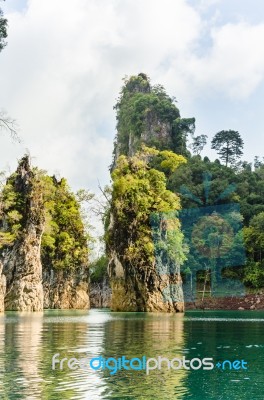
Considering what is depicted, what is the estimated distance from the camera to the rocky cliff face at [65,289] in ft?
229

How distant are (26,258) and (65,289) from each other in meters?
16.0

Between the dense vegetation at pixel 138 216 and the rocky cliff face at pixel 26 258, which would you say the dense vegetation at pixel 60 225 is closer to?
the rocky cliff face at pixel 26 258

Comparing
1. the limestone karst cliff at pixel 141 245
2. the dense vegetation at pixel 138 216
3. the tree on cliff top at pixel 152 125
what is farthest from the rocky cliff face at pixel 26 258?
the tree on cliff top at pixel 152 125

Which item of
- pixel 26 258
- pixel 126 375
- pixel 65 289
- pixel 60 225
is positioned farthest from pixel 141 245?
pixel 126 375

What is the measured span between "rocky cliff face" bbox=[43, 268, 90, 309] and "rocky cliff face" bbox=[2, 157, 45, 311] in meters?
12.8

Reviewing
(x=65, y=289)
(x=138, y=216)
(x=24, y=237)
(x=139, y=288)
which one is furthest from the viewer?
(x=65, y=289)

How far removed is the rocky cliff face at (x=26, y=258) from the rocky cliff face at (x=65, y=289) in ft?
42.0

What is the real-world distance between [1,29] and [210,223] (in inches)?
2418

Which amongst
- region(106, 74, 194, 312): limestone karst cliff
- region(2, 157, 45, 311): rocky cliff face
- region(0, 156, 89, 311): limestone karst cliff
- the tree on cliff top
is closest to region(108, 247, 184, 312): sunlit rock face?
region(106, 74, 194, 312): limestone karst cliff

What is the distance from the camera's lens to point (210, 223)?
79.4 meters

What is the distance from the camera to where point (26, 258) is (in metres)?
56.2

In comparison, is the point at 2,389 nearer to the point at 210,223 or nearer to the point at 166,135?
the point at 210,223

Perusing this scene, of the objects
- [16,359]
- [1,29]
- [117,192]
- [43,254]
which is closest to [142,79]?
[43,254]

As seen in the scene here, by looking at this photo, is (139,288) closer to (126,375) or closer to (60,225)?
(60,225)
